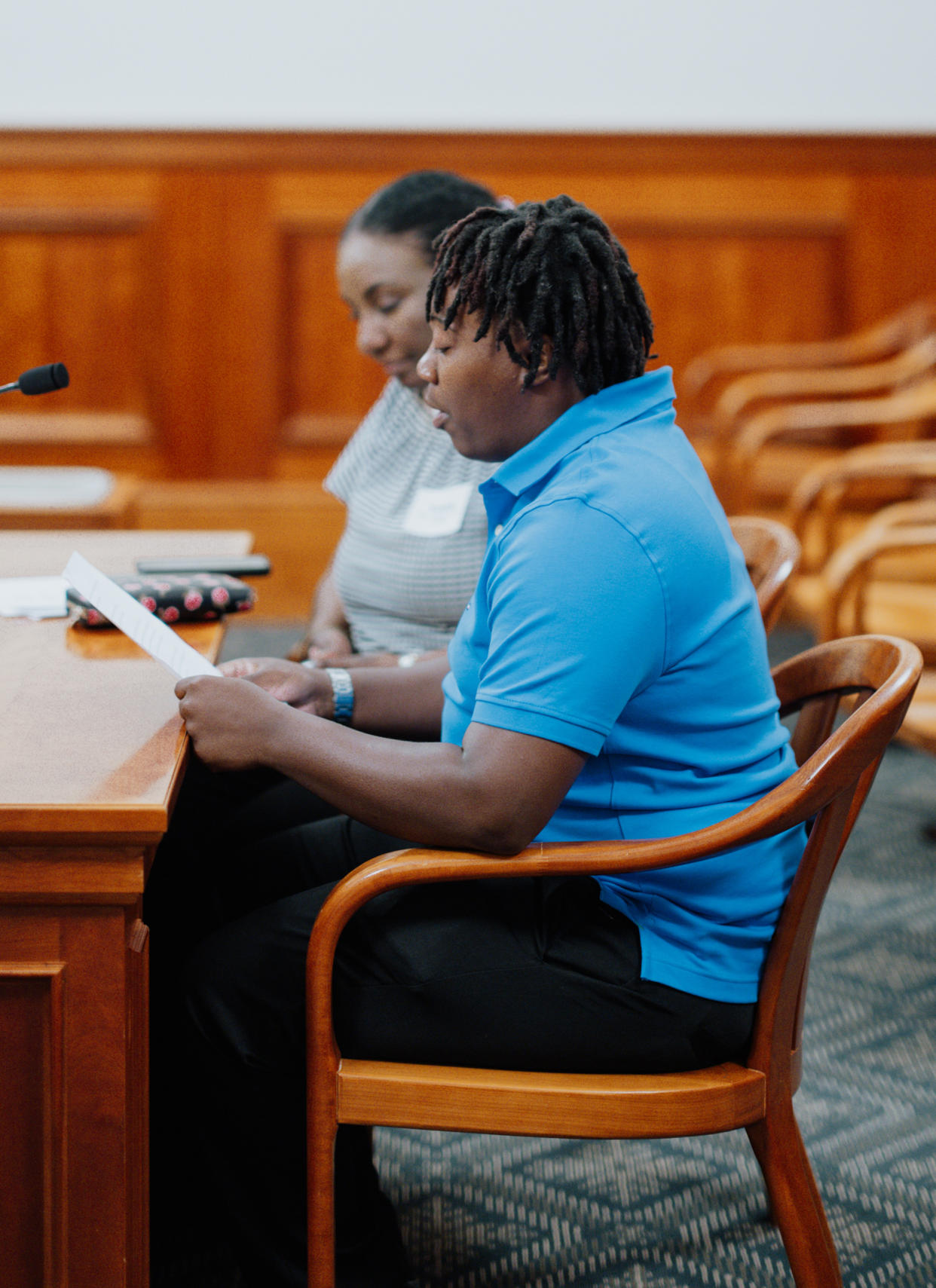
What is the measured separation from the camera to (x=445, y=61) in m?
3.97

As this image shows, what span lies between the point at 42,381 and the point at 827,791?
92 cm

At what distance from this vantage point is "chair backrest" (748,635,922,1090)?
98 centimetres

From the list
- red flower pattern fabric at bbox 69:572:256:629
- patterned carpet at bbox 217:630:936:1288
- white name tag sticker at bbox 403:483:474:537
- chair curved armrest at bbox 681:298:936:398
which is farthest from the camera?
chair curved armrest at bbox 681:298:936:398

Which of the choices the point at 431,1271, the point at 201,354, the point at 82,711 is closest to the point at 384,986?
the point at 82,711

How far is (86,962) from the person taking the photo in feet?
3.04

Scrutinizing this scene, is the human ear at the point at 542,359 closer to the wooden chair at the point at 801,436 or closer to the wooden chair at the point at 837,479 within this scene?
the wooden chair at the point at 837,479

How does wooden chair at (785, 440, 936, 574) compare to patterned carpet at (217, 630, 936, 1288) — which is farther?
wooden chair at (785, 440, 936, 574)

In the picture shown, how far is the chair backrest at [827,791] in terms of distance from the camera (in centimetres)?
98

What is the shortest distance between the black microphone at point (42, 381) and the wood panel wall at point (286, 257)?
108 inches

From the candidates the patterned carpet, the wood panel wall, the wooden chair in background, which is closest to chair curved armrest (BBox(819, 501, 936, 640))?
the patterned carpet

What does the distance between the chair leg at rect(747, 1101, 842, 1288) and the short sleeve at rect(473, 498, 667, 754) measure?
14.6 inches

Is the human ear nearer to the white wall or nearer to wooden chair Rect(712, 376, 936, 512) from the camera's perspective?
wooden chair Rect(712, 376, 936, 512)

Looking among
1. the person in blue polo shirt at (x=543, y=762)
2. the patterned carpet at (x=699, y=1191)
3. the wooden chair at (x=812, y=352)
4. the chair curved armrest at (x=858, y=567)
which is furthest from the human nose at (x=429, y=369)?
the wooden chair at (x=812, y=352)

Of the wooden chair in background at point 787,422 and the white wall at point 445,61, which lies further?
the white wall at point 445,61
